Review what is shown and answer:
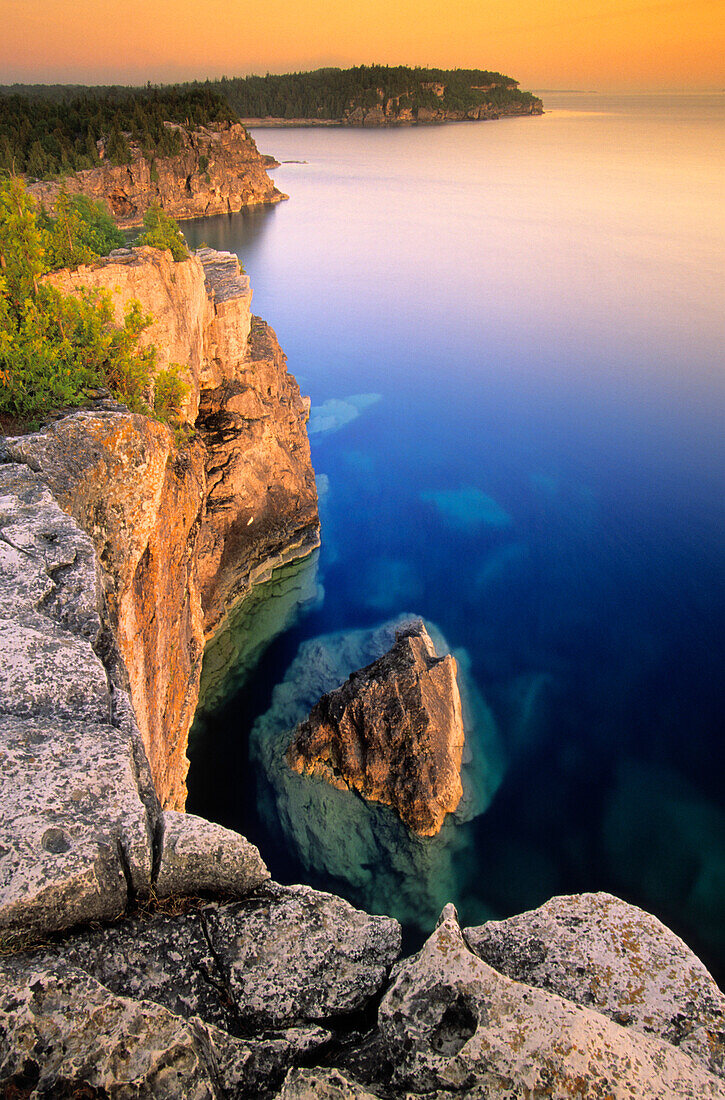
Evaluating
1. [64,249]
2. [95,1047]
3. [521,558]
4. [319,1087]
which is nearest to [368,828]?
[319,1087]

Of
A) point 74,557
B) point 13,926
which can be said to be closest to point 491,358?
point 74,557

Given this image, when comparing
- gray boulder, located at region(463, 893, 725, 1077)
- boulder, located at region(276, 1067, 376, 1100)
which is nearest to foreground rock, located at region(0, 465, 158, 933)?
boulder, located at region(276, 1067, 376, 1100)

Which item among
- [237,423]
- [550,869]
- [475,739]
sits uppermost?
[237,423]

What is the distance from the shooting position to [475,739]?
22016 mm

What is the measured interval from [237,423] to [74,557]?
64.8 ft

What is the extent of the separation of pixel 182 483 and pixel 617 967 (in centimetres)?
1431

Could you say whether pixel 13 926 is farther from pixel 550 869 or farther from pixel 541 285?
pixel 541 285

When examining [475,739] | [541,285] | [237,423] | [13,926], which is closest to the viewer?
[13,926]

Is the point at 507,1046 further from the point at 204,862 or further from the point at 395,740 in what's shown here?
the point at 395,740

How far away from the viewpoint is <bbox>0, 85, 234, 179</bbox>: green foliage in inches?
2897

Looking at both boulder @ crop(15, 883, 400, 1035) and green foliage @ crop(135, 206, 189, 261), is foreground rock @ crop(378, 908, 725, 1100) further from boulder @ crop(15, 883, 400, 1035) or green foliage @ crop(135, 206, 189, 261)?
green foliage @ crop(135, 206, 189, 261)

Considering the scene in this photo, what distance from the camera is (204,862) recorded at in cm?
523

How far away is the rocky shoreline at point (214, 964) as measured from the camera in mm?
3867

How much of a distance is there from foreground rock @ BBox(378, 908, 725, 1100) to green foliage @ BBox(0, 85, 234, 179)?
83783 millimetres
